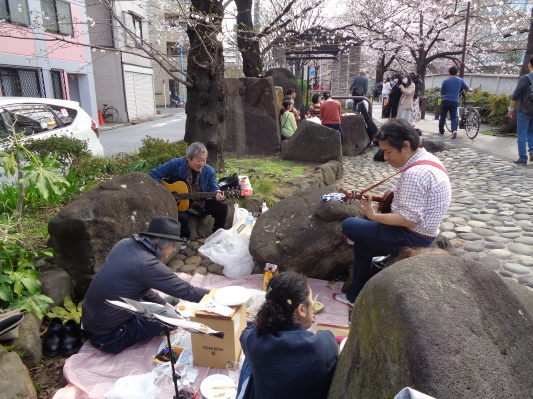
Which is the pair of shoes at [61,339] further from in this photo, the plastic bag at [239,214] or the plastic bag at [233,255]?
the plastic bag at [239,214]

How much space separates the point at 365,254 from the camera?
3.75 m

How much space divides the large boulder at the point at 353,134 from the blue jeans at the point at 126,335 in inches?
353

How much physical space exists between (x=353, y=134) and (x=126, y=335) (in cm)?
934

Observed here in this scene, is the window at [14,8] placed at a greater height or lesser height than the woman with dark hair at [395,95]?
greater

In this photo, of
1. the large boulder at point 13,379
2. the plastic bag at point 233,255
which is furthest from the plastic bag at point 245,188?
the large boulder at point 13,379

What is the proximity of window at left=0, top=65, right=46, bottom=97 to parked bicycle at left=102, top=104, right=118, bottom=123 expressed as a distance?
18.8ft

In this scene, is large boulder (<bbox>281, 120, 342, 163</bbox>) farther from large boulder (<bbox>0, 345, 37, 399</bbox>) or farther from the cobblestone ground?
large boulder (<bbox>0, 345, 37, 399</bbox>)

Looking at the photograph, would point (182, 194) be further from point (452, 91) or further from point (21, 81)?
point (21, 81)

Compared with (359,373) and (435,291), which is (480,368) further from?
(359,373)

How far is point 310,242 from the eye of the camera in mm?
4309

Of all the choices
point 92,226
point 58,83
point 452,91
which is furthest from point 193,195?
point 58,83

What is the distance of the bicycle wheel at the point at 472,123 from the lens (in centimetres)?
1126

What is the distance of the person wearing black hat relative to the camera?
3.20 m

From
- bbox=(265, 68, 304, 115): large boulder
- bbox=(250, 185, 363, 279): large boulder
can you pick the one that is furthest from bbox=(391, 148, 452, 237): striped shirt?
bbox=(265, 68, 304, 115): large boulder
